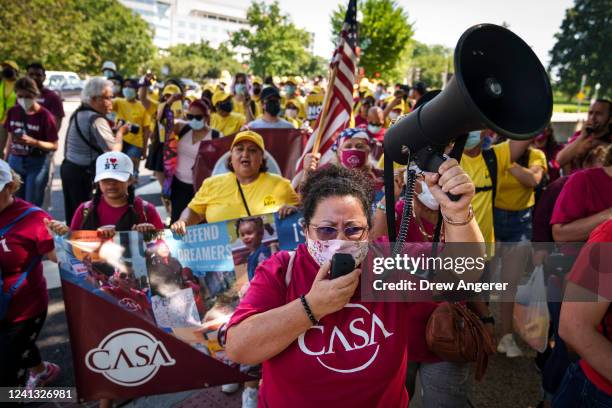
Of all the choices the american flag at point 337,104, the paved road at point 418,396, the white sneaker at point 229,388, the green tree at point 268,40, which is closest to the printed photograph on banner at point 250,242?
the white sneaker at point 229,388

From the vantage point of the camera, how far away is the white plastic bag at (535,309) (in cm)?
294

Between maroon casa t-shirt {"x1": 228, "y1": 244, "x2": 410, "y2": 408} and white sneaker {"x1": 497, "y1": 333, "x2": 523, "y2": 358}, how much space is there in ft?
8.19

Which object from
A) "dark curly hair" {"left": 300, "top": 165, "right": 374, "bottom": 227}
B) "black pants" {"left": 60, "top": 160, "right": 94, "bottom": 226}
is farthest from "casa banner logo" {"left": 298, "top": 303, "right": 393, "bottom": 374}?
"black pants" {"left": 60, "top": 160, "right": 94, "bottom": 226}

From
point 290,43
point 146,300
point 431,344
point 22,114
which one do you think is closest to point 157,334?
point 146,300

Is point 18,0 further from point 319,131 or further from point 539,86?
point 539,86

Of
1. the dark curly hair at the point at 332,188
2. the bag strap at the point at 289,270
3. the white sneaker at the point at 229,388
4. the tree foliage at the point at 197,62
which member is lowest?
the white sneaker at the point at 229,388

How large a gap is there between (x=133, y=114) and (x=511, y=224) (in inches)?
265

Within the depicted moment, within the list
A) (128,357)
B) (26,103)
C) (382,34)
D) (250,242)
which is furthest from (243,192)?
(382,34)

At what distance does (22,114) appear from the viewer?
5586 mm

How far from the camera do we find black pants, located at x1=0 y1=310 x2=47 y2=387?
8.96 feet

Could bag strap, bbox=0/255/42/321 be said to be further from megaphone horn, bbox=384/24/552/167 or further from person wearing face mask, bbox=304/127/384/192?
megaphone horn, bbox=384/24/552/167

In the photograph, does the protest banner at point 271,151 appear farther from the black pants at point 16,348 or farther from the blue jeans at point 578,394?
the blue jeans at point 578,394

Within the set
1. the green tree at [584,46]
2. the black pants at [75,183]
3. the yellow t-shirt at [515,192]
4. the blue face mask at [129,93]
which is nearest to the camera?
the yellow t-shirt at [515,192]

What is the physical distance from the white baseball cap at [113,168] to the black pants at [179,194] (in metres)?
2.22
